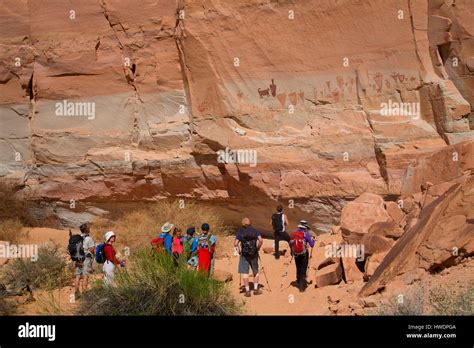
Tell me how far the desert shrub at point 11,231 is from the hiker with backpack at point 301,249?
25.0 ft

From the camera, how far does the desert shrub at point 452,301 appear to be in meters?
5.69

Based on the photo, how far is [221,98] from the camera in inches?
486

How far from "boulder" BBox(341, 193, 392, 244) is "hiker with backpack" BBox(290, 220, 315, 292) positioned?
0.99m

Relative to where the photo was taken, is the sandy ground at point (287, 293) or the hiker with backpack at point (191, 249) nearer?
the sandy ground at point (287, 293)

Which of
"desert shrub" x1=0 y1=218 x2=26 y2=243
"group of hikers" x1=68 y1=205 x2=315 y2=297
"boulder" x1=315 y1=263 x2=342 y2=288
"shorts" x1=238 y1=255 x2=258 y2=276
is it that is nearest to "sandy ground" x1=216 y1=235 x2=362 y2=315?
"boulder" x1=315 y1=263 x2=342 y2=288

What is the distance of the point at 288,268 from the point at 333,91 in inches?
149

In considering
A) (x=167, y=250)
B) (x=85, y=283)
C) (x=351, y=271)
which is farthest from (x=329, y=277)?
(x=85, y=283)

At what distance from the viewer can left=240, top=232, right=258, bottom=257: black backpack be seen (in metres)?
8.45

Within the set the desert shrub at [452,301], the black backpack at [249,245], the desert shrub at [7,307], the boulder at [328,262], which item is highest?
the black backpack at [249,245]

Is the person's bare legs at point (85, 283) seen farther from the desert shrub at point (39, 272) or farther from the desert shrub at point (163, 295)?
the desert shrub at point (163, 295)

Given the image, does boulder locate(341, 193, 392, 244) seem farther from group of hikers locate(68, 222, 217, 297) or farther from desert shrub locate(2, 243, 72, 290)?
desert shrub locate(2, 243, 72, 290)

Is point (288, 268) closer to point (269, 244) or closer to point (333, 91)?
point (269, 244)

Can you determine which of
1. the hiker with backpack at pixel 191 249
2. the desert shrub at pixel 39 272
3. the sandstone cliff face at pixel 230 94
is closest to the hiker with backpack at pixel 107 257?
the hiker with backpack at pixel 191 249

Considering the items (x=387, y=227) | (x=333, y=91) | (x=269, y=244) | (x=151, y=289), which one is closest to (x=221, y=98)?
(x=333, y=91)
